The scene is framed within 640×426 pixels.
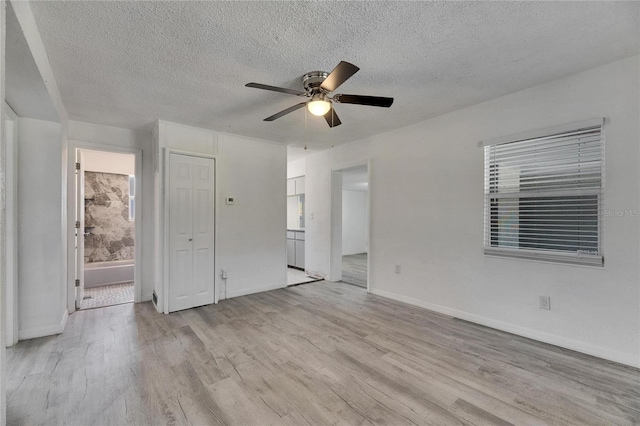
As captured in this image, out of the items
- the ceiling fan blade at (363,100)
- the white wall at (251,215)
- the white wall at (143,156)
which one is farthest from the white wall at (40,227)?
the ceiling fan blade at (363,100)

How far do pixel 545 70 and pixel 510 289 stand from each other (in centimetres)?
209

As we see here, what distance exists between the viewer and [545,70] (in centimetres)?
Answer: 238

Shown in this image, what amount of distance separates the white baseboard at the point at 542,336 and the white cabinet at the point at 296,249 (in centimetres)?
287

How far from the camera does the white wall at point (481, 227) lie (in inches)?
88.9

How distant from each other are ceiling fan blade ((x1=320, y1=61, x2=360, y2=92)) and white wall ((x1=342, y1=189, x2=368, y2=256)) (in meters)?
6.78

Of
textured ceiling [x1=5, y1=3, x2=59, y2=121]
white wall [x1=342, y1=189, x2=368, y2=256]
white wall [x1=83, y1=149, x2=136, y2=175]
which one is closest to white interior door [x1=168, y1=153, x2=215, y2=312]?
textured ceiling [x1=5, y1=3, x2=59, y2=121]

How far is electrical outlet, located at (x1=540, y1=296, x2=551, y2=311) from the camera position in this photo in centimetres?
262

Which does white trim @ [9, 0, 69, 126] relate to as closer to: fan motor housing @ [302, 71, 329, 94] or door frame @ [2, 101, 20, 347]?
door frame @ [2, 101, 20, 347]

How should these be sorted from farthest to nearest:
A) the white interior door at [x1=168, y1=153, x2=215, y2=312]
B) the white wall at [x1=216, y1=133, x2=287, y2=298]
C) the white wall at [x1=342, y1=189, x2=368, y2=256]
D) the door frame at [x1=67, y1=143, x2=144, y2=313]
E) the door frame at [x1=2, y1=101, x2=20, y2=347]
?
the white wall at [x1=342, y1=189, x2=368, y2=256] < the white wall at [x1=216, y1=133, x2=287, y2=298] < the white interior door at [x1=168, y1=153, x2=215, y2=312] < the door frame at [x1=67, y1=143, x2=144, y2=313] < the door frame at [x1=2, y1=101, x2=20, y2=347]

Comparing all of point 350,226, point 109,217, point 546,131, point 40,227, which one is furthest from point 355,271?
point 109,217

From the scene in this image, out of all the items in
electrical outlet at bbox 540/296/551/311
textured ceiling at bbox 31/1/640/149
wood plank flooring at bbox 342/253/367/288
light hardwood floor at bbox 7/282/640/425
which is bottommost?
wood plank flooring at bbox 342/253/367/288

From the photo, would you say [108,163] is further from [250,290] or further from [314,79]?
[314,79]

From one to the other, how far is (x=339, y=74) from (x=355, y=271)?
4784 millimetres

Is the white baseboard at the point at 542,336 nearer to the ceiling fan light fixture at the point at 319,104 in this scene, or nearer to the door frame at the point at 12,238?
the ceiling fan light fixture at the point at 319,104
